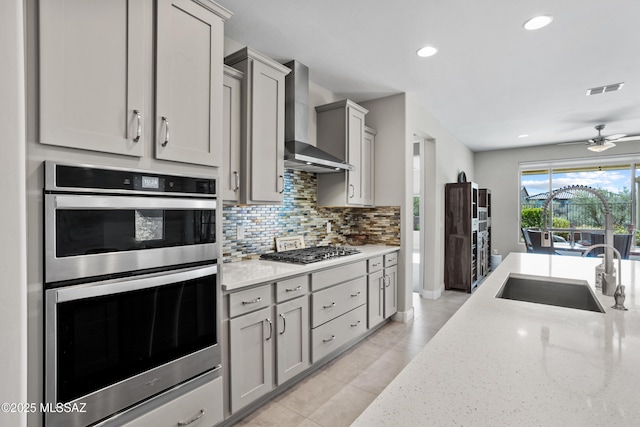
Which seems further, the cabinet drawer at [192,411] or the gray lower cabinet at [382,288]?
the gray lower cabinet at [382,288]

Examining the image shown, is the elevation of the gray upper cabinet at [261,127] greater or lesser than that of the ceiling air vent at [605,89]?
lesser

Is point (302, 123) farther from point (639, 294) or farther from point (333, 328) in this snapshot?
point (639, 294)

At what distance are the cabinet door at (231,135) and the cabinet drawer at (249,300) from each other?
66 centimetres

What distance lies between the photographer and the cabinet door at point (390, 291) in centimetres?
343

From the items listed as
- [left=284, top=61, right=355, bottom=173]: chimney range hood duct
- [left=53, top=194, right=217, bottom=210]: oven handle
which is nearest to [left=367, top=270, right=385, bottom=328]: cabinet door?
[left=284, top=61, right=355, bottom=173]: chimney range hood duct

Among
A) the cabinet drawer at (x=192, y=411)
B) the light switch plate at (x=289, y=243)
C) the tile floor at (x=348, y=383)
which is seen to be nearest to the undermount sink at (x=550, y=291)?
the tile floor at (x=348, y=383)

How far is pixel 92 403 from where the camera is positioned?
4.00ft

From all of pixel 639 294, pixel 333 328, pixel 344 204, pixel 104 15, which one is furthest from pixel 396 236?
pixel 104 15

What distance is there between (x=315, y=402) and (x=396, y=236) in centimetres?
210

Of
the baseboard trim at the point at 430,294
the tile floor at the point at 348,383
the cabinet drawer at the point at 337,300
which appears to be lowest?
the tile floor at the point at 348,383

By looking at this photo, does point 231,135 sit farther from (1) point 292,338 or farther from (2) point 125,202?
(1) point 292,338

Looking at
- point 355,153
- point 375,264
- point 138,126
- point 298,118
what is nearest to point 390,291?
point 375,264

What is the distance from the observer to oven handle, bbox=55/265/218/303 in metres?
1.16

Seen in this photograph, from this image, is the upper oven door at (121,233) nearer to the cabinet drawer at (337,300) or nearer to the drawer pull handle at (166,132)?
the drawer pull handle at (166,132)
